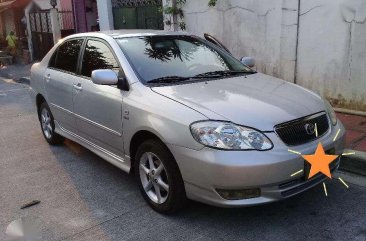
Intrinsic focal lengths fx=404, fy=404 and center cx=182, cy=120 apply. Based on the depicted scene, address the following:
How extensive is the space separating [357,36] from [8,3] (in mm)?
20270

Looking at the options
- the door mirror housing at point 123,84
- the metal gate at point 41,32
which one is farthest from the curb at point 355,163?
the metal gate at point 41,32

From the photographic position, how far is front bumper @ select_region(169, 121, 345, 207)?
298 centimetres

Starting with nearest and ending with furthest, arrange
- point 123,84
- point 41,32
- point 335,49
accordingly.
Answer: point 123,84, point 335,49, point 41,32

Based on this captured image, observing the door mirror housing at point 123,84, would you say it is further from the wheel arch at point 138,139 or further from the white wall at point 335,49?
the white wall at point 335,49

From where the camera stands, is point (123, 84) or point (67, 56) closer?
point (123, 84)

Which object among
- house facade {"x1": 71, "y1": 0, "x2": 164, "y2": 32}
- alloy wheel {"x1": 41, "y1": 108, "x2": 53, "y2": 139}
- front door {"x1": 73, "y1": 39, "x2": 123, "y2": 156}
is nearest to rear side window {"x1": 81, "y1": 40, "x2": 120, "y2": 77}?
front door {"x1": 73, "y1": 39, "x2": 123, "y2": 156}

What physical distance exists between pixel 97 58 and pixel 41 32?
1411cm

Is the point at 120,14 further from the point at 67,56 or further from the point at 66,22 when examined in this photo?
the point at 67,56

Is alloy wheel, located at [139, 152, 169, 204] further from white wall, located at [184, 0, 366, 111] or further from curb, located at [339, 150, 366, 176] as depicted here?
white wall, located at [184, 0, 366, 111]

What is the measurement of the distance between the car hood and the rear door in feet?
5.36

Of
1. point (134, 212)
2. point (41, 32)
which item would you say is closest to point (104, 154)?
point (134, 212)

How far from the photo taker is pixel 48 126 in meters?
5.86

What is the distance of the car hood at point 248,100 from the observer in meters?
3.20

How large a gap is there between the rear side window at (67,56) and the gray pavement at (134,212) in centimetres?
124
